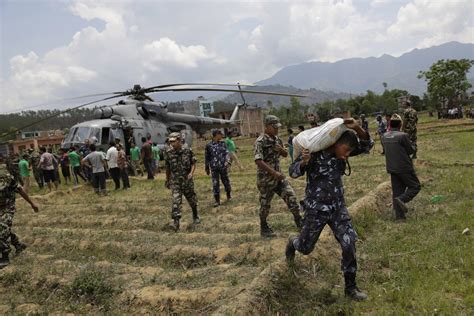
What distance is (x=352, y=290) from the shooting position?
391 centimetres

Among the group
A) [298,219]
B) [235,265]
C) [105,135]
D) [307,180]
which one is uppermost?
[105,135]

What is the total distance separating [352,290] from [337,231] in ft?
1.89

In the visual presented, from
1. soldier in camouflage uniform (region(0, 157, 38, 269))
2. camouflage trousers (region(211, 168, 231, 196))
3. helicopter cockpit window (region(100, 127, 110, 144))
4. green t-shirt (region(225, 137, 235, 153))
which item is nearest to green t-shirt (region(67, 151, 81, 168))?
helicopter cockpit window (region(100, 127, 110, 144))

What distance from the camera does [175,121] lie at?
21.2 m

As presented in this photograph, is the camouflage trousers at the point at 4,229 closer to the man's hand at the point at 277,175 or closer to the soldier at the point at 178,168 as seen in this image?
the soldier at the point at 178,168

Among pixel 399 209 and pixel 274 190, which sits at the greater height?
pixel 274 190

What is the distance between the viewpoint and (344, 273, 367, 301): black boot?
3869 mm

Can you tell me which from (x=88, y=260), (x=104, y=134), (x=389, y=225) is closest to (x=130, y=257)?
(x=88, y=260)

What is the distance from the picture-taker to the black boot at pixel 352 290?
3.87m

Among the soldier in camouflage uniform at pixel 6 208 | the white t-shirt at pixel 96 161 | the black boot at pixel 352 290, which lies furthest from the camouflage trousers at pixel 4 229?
the white t-shirt at pixel 96 161

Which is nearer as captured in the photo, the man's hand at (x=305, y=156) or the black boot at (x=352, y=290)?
the man's hand at (x=305, y=156)

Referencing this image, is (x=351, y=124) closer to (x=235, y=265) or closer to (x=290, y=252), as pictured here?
(x=290, y=252)

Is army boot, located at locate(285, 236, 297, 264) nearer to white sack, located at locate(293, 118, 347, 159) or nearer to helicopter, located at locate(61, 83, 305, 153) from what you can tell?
white sack, located at locate(293, 118, 347, 159)

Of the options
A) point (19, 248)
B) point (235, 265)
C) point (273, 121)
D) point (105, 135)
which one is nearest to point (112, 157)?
point (105, 135)
